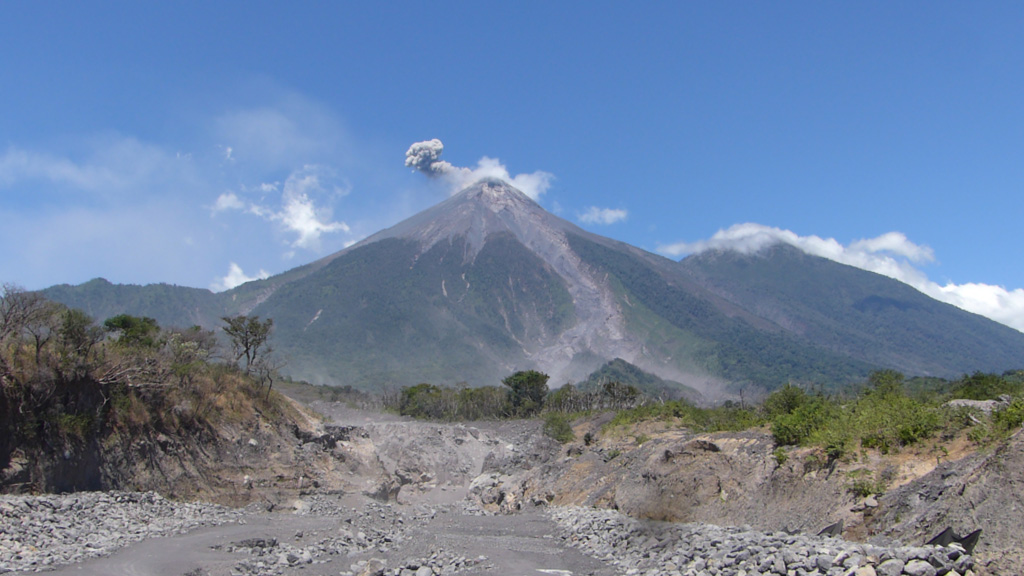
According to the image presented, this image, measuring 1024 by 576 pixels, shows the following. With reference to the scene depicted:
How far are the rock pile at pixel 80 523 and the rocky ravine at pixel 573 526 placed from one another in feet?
0.20

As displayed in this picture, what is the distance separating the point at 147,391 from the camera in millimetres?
26500

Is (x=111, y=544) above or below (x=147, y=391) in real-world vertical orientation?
below

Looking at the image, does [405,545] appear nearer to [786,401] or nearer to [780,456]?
[780,456]

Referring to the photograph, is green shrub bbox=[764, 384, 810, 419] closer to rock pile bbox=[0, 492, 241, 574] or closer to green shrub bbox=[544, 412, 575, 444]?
rock pile bbox=[0, 492, 241, 574]

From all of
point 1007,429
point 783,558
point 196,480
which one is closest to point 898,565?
point 783,558

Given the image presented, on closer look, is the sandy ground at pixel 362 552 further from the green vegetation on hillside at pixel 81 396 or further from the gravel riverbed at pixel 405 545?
the green vegetation on hillside at pixel 81 396

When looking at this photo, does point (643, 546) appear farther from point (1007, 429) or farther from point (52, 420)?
point (52, 420)

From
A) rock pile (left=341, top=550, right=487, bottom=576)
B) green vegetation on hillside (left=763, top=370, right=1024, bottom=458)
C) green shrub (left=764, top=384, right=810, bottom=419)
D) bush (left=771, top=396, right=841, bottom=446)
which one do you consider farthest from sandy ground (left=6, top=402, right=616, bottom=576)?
green shrub (left=764, top=384, right=810, bottom=419)

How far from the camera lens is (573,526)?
23.4m

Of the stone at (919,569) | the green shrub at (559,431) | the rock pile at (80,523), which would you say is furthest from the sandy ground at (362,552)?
the green shrub at (559,431)

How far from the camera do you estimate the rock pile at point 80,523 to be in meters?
15.4

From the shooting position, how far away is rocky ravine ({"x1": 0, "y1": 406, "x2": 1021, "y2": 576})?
36.6 ft

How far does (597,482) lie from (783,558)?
17.7 metres

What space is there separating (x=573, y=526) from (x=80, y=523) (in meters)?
16.5
